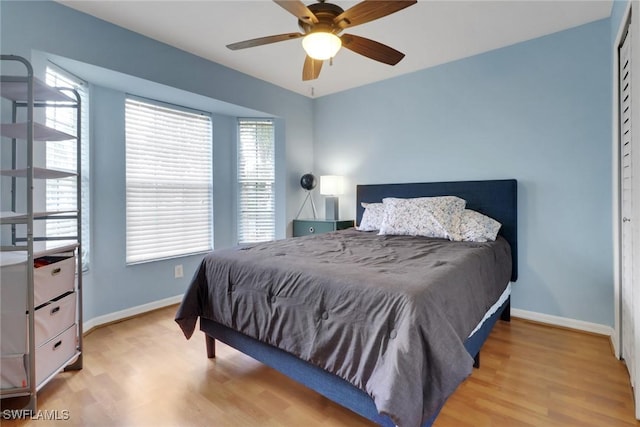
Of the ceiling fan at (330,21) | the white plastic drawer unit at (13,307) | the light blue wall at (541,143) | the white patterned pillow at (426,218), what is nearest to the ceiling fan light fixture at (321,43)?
the ceiling fan at (330,21)

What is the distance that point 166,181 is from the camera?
10.7 ft

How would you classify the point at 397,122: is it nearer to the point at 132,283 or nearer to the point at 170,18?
the point at 170,18

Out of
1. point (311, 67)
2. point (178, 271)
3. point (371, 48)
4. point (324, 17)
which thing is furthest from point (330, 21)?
point (178, 271)

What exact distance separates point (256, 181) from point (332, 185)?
98 centimetres

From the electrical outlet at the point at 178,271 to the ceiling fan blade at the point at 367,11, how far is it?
2838mm

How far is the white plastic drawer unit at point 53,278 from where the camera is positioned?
1.67 metres

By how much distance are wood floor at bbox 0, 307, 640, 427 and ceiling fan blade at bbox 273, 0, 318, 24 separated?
2073mm

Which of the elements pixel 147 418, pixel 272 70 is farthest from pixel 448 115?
pixel 147 418

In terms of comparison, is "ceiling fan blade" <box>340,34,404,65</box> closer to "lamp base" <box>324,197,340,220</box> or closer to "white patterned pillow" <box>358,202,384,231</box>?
"white patterned pillow" <box>358,202,384,231</box>

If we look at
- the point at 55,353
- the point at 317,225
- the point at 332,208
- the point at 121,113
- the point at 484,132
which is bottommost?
the point at 55,353

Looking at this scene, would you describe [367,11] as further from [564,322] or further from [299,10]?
[564,322]

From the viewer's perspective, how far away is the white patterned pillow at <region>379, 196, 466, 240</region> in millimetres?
2664

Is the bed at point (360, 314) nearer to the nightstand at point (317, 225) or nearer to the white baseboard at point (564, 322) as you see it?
the white baseboard at point (564, 322)

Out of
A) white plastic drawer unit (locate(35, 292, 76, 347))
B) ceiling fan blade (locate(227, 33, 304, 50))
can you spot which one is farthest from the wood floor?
ceiling fan blade (locate(227, 33, 304, 50))
